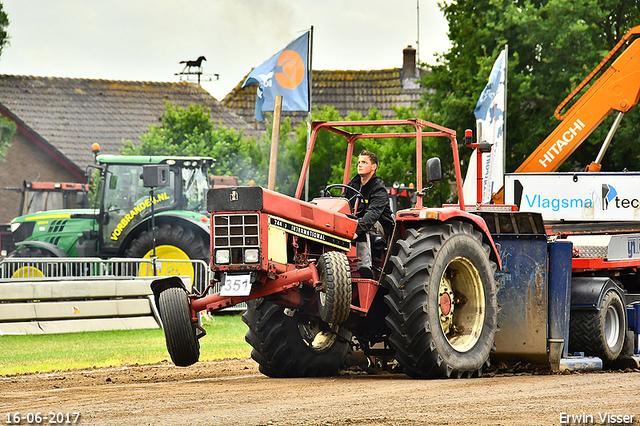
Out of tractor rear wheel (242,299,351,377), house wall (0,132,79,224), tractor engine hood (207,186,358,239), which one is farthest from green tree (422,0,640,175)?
house wall (0,132,79,224)

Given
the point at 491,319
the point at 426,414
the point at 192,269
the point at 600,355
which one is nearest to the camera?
the point at 426,414

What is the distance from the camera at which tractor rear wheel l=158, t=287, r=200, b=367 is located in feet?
26.2

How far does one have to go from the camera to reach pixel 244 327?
15688mm

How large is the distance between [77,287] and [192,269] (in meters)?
2.52

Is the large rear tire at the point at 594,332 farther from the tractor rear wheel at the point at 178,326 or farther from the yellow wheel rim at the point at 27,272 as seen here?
the yellow wheel rim at the point at 27,272

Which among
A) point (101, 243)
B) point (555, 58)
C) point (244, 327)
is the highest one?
point (555, 58)

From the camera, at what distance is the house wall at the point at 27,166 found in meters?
35.7

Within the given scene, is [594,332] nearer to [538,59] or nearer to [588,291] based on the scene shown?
[588,291]

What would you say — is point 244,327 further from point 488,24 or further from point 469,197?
point 488,24

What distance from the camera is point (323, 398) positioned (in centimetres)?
720

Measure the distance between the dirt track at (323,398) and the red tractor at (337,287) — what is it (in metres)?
0.32

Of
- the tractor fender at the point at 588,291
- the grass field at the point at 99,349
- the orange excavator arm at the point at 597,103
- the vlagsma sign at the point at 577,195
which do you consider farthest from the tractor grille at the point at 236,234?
the orange excavator arm at the point at 597,103

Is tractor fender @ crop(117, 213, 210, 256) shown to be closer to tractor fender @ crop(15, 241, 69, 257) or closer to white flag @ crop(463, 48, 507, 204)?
tractor fender @ crop(15, 241, 69, 257)

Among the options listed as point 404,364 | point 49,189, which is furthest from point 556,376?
point 49,189
